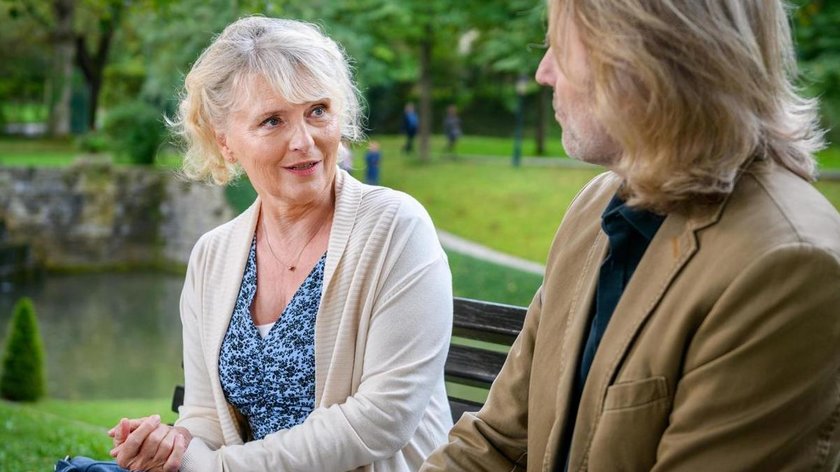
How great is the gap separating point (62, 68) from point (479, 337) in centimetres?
2775

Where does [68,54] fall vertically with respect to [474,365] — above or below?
below

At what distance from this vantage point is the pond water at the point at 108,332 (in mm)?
11500

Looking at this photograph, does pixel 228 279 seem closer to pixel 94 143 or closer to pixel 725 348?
pixel 725 348

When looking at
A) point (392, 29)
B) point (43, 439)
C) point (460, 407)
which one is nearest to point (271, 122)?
point (460, 407)

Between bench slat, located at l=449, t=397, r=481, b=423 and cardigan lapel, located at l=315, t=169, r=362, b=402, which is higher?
cardigan lapel, located at l=315, t=169, r=362, b=402

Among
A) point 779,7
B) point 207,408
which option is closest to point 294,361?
point 207,408

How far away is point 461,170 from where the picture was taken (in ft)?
81.1

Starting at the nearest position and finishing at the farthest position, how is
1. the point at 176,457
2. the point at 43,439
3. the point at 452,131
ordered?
the point at 176,457 → the point at 43,439 → the point at 452,131

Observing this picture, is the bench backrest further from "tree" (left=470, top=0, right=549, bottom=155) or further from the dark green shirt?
"tree" (left=470, top=0, right=549, bottom=155)

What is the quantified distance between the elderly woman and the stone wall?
19.0 m

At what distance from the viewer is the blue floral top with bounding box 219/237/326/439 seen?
2.50 meters

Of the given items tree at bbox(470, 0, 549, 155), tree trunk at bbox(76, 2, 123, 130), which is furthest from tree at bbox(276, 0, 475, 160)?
tree trunk at bbox(76, 2, 123, 130)

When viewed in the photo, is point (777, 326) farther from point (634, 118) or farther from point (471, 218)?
point (471, 218)

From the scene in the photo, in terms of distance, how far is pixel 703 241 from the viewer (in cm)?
149
